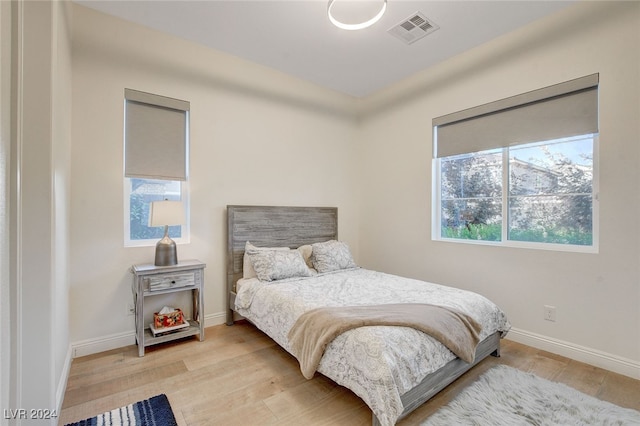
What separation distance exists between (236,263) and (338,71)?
8.60ft

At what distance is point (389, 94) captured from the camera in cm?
398

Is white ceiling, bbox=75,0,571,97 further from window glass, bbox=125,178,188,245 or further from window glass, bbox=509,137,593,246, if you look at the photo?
window glass, bbox=125,178,188,245

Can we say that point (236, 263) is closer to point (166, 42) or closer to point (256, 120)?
point (256, 120)

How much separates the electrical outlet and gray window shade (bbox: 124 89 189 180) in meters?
3.67

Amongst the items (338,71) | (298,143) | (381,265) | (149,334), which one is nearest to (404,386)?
(149,334)

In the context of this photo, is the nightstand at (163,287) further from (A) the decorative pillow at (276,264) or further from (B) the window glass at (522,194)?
(B) the window glass at (522,194)

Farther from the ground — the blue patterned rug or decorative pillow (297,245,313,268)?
decorative pillow (297,245,313,268)

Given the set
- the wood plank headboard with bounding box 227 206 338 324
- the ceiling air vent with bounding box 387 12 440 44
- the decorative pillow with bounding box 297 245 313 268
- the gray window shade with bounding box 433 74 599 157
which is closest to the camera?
the gray window shade with bounding box 433 74 599 157

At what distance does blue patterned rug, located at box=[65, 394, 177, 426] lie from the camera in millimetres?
1643

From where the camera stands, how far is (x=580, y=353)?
7.85 feet

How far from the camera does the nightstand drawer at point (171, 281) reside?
2.47m

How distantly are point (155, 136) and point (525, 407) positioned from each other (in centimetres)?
364

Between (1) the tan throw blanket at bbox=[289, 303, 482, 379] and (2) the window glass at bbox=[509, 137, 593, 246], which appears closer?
(1) the tan throw blanket at bbox=[289, 303, 482, 379]

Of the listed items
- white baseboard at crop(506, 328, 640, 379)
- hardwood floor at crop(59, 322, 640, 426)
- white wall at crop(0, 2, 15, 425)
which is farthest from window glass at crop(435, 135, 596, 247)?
white wall at crop(0, 2, 15, 425)
